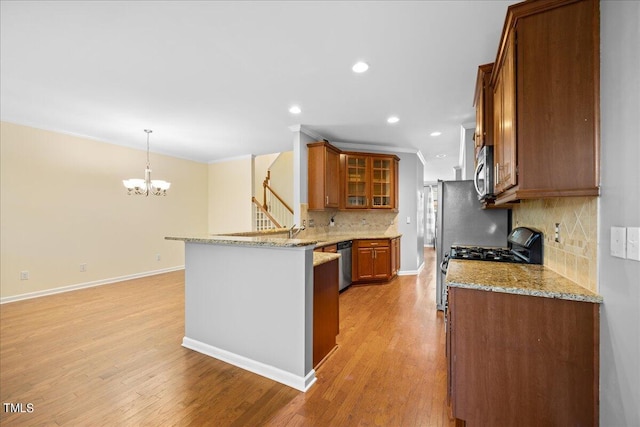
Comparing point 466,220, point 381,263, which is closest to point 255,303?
point 466,220

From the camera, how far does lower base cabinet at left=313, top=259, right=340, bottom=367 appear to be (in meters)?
2.19

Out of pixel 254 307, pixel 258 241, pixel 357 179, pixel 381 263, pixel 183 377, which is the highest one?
pixel 357 179

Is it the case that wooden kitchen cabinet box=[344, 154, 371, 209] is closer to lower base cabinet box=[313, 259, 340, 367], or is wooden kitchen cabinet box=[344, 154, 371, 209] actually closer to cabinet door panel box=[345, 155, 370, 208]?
cabinet door panel box=[345, 155, 370, 208]

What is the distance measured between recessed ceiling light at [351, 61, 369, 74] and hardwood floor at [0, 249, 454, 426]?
2.61 m

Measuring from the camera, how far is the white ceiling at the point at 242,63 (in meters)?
1.90

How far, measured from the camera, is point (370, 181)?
520 centimetres

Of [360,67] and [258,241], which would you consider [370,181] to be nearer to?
[360,67]

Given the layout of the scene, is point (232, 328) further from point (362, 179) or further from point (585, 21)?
point (362, 179)

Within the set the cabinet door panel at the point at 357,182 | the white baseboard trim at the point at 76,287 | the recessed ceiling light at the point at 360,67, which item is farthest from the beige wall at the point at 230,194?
the recessed ceiling light at the point at 360,67

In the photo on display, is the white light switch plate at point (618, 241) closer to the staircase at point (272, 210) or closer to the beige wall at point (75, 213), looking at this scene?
the staircase at point (272, 210)

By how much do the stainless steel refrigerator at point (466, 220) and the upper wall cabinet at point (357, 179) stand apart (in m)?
1.85

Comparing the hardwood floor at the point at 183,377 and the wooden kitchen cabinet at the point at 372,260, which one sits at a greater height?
the wooden kitchen cabinet at the point at 372,260

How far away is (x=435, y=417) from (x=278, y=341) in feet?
3.73

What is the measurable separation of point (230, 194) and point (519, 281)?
241 inches
